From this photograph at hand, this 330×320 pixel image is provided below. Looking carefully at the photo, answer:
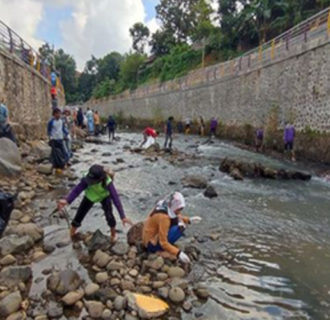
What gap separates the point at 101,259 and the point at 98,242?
21.0 inches

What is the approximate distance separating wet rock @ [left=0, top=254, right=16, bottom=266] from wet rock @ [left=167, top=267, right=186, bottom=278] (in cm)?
222

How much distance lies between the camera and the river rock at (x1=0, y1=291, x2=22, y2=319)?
3.78 meters

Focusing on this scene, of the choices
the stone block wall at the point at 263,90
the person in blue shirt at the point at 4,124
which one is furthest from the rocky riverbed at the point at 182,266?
the stone block wall at the point at 263,90

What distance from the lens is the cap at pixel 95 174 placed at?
17.4ft

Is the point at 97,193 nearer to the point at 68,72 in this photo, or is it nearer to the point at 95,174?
the point at 95,174

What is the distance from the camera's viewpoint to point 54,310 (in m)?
3.91

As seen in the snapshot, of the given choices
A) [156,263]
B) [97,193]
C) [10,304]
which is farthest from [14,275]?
[156,263]

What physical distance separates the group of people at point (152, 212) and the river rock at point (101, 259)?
57 cm

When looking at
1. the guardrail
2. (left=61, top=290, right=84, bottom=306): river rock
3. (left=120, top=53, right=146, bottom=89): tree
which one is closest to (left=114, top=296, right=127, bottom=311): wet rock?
(left=61, top=290, right=84, bottom=306): river rock

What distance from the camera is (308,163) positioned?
48.0ft

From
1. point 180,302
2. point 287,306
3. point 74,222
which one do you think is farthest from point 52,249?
point 287,306

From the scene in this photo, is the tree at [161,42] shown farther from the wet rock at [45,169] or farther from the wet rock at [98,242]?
the wet rock at [98,242]

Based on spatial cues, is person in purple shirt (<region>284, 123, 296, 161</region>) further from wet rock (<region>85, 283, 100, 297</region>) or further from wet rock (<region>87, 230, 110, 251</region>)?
wet rock (<region>85, 283, 100, 297</region>)

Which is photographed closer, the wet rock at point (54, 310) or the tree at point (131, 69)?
the wet rock at point (54, 310)
